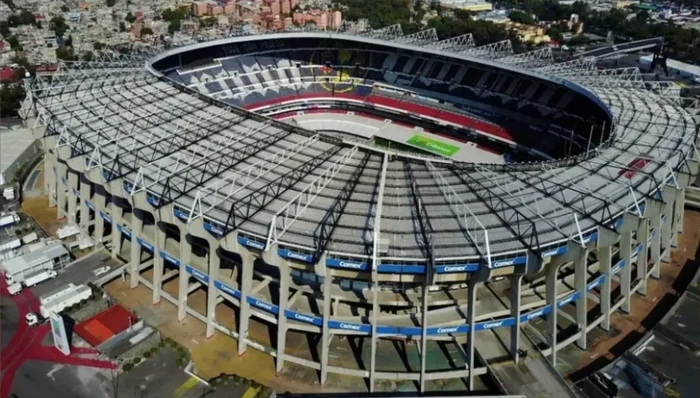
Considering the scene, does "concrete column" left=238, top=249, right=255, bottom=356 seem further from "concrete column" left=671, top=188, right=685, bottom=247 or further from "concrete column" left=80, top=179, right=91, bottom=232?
"concrete column" left=671, top=188, right=685, bottom=247

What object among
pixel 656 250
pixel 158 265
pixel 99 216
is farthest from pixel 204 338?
pixel 656 250

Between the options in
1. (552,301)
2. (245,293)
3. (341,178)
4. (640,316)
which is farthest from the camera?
(640,316)

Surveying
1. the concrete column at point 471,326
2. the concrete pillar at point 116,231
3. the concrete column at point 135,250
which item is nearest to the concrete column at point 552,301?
the concrete column at point 471,326

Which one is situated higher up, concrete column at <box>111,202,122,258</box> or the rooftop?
concrete column at <box>111,202,122,258</box>

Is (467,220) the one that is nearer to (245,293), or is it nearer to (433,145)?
(245,293)

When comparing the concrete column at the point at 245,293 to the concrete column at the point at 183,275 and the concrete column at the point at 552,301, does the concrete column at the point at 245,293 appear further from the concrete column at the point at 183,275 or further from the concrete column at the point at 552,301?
the concrete column at the point at 552,301

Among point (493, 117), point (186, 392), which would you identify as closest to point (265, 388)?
point (186, 392)

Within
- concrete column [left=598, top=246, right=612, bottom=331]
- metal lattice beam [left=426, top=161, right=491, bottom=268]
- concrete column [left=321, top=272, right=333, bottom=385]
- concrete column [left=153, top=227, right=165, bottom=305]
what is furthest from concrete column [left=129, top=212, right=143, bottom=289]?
concrete column [left=598, top=246, right=612, bottom=331]
